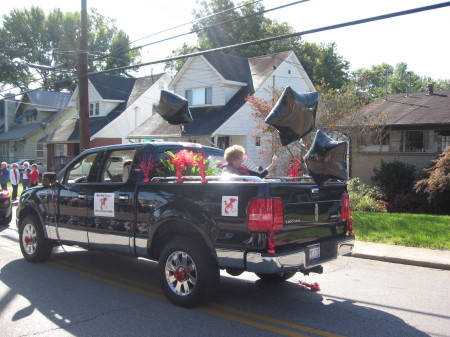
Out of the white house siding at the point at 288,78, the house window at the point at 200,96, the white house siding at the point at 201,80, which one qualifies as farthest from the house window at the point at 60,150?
the white house siding at the point at 288,78

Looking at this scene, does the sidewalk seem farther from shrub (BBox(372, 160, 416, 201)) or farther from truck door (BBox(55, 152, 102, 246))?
shrub (BBox(372, 160, 416, 201))

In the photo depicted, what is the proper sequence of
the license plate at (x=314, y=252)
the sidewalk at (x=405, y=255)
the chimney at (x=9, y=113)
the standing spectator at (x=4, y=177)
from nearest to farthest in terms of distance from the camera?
1. the license plate at (x=314, y=252)
2. the sidewalk at (x=405, y=255)
3. the standing spectator at (x=4, y=177)
4. the chimney at (x=9, y=113)

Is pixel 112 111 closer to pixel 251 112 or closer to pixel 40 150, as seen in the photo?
pixel 40 150

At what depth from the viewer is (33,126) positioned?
1608 inches

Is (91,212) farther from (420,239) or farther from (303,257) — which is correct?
(420,239)

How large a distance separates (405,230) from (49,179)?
7337mm

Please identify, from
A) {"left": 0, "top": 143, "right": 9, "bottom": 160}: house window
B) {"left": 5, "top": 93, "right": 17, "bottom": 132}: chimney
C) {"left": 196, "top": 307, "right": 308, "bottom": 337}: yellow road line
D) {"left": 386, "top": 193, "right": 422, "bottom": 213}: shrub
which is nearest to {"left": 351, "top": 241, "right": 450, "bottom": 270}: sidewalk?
{"left": 196, "top": 307, "right": 308, "bottom": 337}: yellow road line

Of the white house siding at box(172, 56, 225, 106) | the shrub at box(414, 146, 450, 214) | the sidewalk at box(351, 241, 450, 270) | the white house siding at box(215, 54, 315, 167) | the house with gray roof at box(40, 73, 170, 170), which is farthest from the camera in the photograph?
the house with gray roof at box(40, 73, 170, 170)

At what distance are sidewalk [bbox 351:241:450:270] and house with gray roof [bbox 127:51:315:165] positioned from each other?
46.1 feet

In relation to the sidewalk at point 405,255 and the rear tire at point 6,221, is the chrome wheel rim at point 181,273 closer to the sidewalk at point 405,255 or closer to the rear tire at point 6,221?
the sidewalk at point 405,255

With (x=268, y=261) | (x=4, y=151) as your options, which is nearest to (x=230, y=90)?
(x=268, y=261)

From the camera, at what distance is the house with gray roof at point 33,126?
39562 mm

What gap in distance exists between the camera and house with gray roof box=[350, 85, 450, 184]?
61.5 ft

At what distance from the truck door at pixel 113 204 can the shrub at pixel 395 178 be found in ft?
44.1
